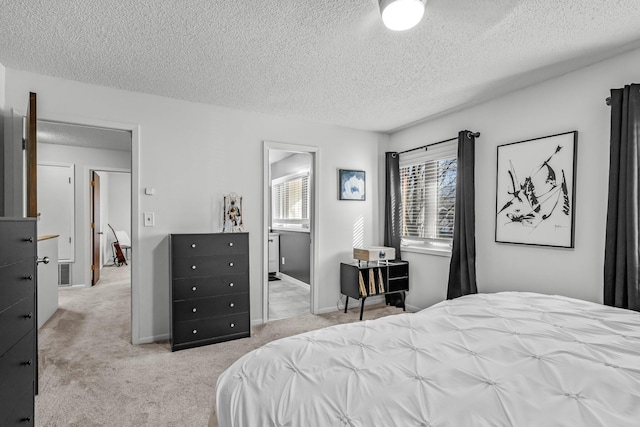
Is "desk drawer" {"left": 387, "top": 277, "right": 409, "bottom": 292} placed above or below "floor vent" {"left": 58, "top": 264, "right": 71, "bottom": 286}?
above

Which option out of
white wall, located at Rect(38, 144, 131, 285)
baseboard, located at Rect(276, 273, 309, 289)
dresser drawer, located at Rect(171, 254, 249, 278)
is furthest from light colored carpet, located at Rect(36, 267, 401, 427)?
baseboard, located at Rect(276, 273, 309, 289)

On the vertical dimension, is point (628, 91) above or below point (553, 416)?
above

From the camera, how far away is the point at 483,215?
3246 millimetres

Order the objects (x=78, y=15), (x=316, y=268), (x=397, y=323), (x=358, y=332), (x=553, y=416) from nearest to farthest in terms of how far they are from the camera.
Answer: (x=553, y=416), (x=358, y=332), (x=397, y=323), (x=78, y=15), (x=316, y=268)

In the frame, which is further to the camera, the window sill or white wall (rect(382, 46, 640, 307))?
the window sill

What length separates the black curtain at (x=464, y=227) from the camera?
128 inches

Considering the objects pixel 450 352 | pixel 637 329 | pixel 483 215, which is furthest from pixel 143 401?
pixel 483 215

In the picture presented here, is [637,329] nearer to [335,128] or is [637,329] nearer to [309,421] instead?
[309,421]

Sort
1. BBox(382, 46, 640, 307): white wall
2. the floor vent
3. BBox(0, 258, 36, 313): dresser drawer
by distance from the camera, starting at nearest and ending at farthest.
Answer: BBox(0, 258, 36, 313): dresser drawer
BBox(382, 46, 640, 307): white wall
the floor vent

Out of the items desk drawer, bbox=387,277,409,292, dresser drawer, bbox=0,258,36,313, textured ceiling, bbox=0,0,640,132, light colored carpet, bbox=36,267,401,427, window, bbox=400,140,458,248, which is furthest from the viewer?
desk drawer, bbox=387,277,409,292

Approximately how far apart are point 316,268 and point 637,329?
9.62 ft

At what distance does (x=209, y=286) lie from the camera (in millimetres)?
3066

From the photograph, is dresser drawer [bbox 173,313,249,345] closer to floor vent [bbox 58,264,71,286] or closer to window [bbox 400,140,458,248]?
window [bbox 400,140,458,248]

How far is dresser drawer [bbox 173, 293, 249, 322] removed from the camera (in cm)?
294
